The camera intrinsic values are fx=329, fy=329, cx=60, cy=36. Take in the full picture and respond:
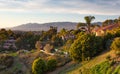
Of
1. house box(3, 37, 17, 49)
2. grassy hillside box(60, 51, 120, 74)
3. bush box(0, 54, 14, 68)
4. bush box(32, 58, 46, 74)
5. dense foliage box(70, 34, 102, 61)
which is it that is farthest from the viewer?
house box(3, 37, 17, 49)

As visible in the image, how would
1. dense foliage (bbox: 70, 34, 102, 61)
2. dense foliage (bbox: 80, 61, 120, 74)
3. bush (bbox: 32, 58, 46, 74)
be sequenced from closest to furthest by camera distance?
dense foliage (bbox: 80, 61, 120, 74) → dense foliage (bbox: 70, 34, 102, 61) → bush (bbox: 32, 58, 46, 74)

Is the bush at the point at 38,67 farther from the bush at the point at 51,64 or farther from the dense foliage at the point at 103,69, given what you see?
the dense foliage at the point at 103,69

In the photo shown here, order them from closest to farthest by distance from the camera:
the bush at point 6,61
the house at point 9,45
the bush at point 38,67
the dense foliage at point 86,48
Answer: the dense foliage at point 86,48
the bush at point 38,67
the bush at point 6,61
the house at point 9,45

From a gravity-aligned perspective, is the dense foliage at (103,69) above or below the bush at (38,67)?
above

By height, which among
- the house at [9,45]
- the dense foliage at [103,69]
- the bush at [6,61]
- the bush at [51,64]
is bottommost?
the house at [9,45]

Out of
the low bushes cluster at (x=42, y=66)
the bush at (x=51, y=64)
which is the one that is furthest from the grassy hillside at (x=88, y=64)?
the low bushes cluster at (x=42, y=66)

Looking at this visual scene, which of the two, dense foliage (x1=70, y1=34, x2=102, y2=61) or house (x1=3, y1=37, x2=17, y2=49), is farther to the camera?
house (x1=3, y1=37, x2=17, y2=49)

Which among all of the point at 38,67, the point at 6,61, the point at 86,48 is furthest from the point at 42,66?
the point at 6,61

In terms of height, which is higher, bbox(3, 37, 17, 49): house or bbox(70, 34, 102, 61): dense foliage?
bbox(70, 34, 102, 61): dense foliage

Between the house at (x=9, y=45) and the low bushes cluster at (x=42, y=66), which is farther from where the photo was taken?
the house at (x=9, y=45)

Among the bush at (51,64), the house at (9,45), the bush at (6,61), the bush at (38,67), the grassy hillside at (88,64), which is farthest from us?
the house at (9,45)

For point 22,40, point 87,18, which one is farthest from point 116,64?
point 22,40

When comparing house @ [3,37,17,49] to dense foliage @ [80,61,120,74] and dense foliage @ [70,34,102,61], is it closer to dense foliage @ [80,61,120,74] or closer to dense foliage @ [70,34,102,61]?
dense foliage @ [70,34,102,61]

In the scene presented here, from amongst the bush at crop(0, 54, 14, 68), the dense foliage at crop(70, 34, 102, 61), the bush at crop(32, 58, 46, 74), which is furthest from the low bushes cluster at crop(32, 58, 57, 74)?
the bush at crop(0, 54, 14, 68)
